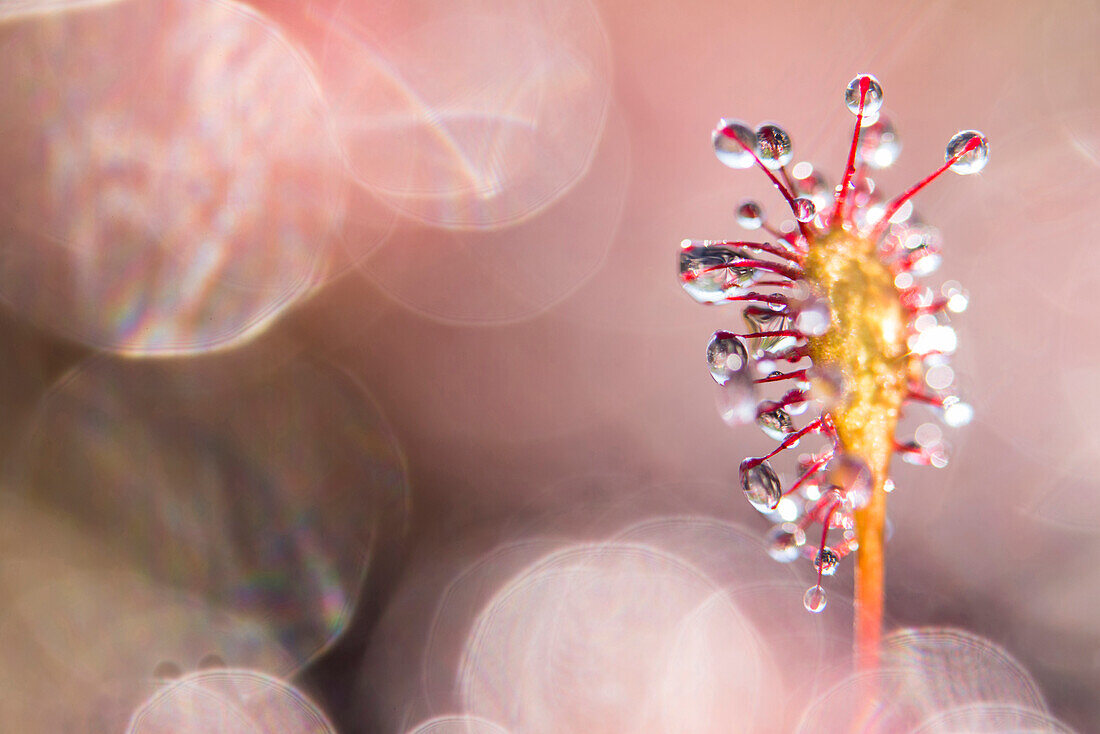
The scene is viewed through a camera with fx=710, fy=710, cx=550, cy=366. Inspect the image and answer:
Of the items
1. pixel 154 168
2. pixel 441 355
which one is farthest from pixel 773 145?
A: pixel 154 168

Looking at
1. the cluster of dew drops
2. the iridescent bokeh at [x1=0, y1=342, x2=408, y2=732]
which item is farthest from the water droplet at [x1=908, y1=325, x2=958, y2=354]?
the iridescent bokeh at [x1=0, y1=342, x2=408, y2=732]

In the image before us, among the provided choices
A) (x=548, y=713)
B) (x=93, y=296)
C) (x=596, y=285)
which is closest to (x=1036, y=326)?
(x=596, y=285)

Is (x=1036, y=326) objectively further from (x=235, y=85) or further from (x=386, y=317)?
(x=235, y=85)

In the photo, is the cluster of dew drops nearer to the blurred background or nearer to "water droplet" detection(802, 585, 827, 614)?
"water droplet" detection(802, 585, 827, 614)

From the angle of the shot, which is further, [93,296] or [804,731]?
[93,296]

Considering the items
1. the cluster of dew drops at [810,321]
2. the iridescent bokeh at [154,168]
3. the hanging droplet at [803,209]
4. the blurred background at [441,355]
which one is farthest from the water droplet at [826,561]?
the iridescent bokeh at [154,168]

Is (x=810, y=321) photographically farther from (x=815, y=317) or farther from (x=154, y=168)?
(x=154, y=168)
